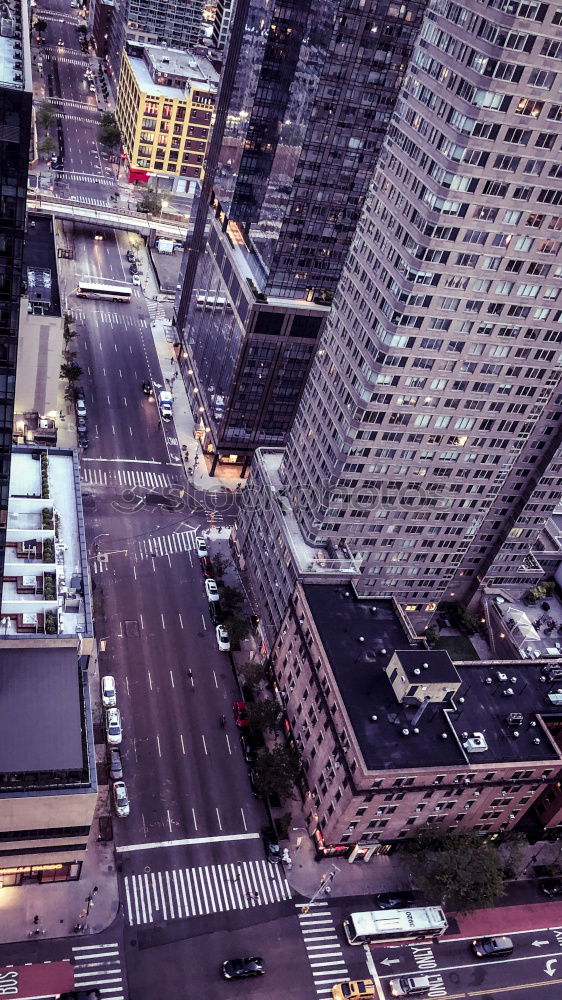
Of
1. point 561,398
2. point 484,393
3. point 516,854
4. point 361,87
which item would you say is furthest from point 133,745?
point 361,87

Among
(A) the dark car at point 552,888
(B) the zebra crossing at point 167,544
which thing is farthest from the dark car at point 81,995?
(B) the zebra crossing at point 167,544

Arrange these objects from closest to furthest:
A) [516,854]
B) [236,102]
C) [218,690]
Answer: [516,854] → [218,690] → [236,102]

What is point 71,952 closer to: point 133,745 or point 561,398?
point 133,745

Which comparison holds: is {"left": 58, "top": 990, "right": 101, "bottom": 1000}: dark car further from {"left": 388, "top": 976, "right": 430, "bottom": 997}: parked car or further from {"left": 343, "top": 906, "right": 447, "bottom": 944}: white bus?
{"left": 388, "top": 976, "right": 430, "bottom": 997}: parked car

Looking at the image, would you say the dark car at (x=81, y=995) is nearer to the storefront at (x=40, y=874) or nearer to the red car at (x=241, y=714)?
the storefront at (x=40, y=874)

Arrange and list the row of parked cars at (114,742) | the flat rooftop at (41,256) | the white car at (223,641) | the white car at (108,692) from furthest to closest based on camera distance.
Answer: the flat rooftop at (41,256)
the white car at (223,641)
the white car at (108,692)
the row of parked cars at (114,742)

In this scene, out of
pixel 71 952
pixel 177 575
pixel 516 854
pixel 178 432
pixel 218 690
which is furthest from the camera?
pixel 178 432

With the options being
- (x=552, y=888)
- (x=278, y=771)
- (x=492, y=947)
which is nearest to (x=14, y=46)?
(x=278, y=771)

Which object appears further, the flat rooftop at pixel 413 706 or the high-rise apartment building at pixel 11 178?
the flat rooftop at pixel 413 706
